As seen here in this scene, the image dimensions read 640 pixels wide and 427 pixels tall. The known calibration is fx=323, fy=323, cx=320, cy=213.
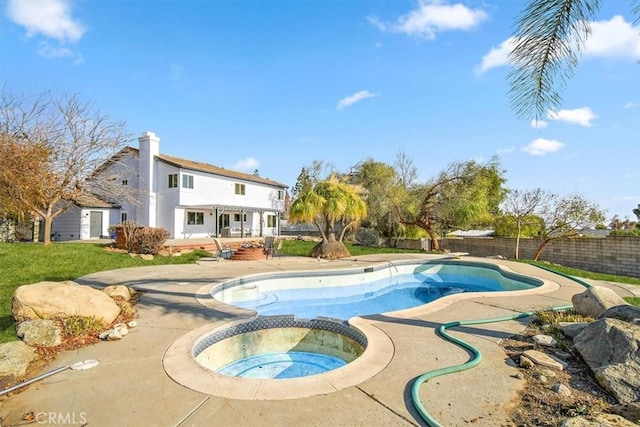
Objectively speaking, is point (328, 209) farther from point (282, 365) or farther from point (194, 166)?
point (194, 166)

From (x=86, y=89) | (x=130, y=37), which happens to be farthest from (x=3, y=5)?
(x=86, y=89)

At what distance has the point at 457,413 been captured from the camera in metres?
3.03

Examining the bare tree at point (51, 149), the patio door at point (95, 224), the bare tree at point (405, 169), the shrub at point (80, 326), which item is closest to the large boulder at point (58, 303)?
the shrub at point (80, 326)

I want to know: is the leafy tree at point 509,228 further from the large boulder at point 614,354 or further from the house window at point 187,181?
the house window at point 187,181

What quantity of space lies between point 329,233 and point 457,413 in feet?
47.0

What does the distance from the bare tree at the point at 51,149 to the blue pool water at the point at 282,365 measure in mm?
16799

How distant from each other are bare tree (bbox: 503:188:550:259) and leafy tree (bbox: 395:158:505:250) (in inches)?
73.2

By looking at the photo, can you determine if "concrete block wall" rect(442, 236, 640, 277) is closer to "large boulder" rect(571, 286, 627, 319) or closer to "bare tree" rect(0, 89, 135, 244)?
"large boulder" rect(571, 286, 627, 319)

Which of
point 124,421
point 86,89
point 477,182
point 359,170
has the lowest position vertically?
point 124,421

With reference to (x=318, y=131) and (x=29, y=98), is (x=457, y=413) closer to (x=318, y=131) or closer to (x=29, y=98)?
(x=318, y=131)

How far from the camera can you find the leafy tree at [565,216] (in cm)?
1661

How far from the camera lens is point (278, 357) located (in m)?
5.91

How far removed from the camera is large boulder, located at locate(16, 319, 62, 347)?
15.3 feet

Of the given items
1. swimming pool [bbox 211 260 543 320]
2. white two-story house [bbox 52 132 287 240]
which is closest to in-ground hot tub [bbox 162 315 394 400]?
swimming pool [bbox 211 260 543 320]
